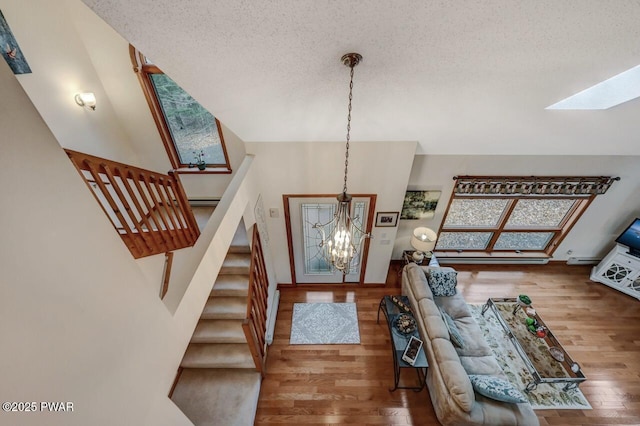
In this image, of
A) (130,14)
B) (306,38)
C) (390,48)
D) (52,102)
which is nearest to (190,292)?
(130,14)

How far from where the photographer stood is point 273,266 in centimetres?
443

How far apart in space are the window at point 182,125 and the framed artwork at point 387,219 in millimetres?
2555

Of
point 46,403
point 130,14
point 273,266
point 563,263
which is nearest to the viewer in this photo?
point 46,403

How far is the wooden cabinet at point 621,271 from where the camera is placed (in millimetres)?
4359

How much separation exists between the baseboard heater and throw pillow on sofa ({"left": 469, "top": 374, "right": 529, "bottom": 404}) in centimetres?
250

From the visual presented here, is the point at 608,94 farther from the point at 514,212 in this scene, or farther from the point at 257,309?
the point at 257,309

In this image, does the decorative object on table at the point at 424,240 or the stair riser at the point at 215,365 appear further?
the decorative object on table at the point at 424,240

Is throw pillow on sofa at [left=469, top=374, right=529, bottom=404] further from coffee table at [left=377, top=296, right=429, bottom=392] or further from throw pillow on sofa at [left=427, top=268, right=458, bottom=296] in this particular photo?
throw pillow on sofa at [left=427, top=268, right=458, bottom=296]

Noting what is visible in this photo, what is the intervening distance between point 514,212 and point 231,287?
5.24 metres

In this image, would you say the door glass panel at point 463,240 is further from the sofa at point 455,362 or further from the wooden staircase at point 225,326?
the wooden staircase at point 225,326

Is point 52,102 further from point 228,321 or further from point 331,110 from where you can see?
point 228,321

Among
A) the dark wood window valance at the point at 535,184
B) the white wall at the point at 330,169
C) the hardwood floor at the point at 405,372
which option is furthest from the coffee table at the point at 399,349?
the dark wood window valance at the point at 535,184

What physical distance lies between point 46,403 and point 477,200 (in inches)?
213

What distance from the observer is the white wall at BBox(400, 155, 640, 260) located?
399 cm
